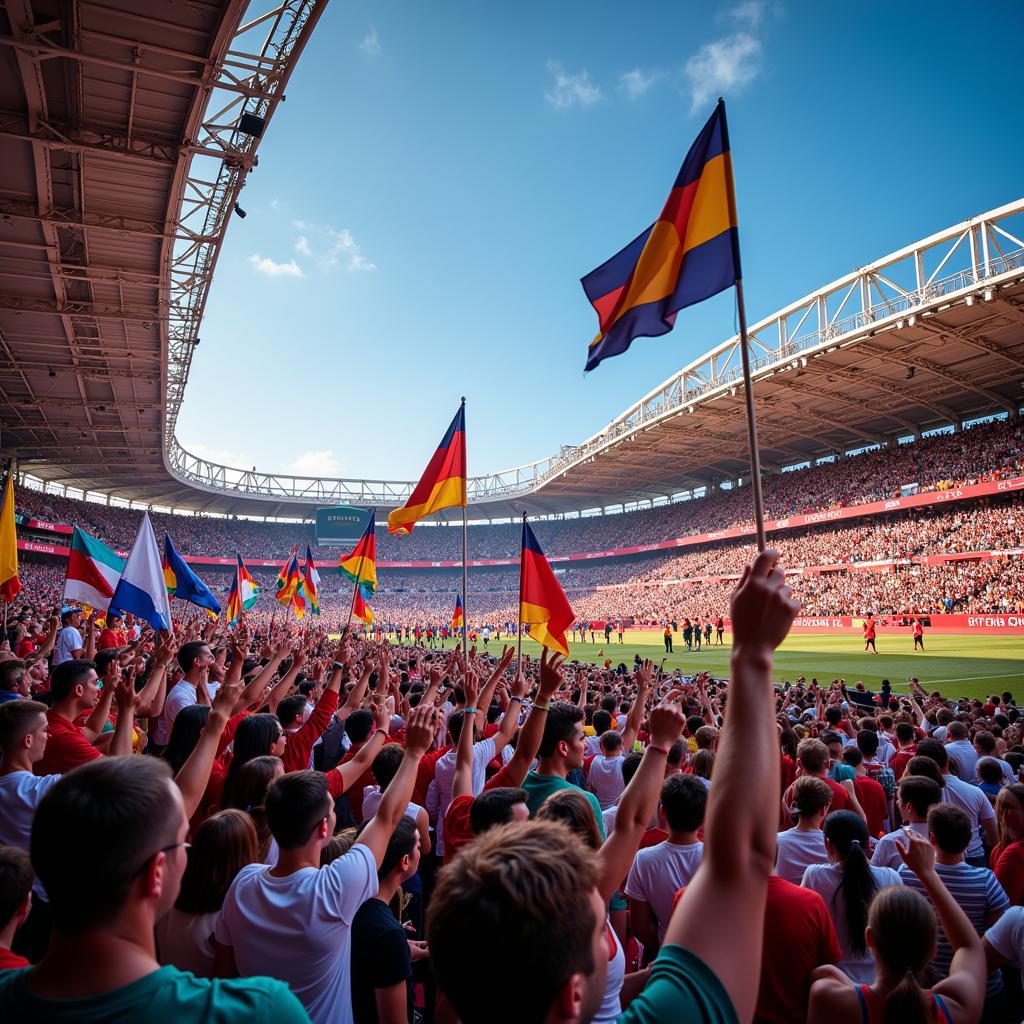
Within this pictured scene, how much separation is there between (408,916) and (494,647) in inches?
1607

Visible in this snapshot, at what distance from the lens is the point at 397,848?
2957 mm

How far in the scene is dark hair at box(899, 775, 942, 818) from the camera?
14.2 feet

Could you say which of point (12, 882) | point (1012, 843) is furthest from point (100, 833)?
point (1012, 843)

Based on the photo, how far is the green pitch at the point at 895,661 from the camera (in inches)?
757

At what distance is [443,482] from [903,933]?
9835mm

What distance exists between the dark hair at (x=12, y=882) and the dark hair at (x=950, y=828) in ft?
13.7

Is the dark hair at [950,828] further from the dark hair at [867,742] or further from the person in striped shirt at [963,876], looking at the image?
the dark hair at [867,742]

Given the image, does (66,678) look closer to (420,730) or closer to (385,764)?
(385,764)

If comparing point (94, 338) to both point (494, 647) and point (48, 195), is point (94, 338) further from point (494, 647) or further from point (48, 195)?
point (494, 647)

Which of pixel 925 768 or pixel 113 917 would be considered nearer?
pixel 113 917

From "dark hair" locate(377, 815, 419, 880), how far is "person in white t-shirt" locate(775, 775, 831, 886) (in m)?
2.39

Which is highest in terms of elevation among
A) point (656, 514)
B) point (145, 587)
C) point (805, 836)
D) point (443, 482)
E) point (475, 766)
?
point (656, 514)

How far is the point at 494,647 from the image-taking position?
44.8 m

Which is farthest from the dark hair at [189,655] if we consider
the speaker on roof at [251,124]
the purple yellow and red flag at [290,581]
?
the purple yellow and red flag at [290,581]
